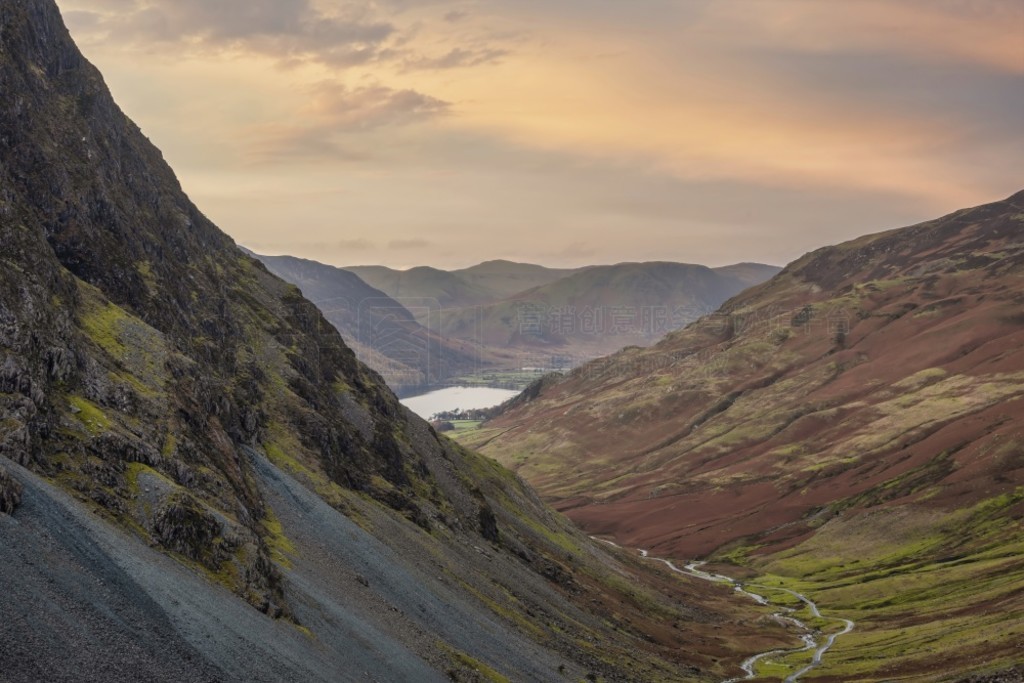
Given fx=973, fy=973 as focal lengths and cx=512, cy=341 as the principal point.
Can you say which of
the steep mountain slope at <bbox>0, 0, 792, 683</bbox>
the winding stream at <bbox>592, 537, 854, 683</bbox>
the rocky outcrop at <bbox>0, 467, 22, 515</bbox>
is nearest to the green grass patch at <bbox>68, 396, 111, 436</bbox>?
the steep mountain slope at <bbox>0, 0, 792, 683</bbox>

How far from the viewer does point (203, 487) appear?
74250 mm

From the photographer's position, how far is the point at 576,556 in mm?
164000

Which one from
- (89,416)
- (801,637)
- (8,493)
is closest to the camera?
(8,493)

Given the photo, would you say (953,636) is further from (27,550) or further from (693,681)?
(27,550)

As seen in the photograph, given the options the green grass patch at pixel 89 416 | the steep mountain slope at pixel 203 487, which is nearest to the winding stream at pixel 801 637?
the steep mountain slope at pixel 203 487

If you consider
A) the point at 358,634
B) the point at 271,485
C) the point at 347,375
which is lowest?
the point at 358,634

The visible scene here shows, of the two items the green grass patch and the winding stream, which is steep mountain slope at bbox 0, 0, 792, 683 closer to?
the green grass patch

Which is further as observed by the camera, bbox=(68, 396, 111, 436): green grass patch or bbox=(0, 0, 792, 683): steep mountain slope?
bbox=(68, 396, 111, 436): green grass patch

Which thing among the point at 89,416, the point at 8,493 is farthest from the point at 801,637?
the point at 8,493

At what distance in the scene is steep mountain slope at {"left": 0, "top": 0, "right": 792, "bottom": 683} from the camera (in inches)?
2084

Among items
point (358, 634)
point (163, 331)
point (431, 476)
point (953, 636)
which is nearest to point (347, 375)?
point (431, 476)

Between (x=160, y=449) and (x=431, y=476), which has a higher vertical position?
(x=160, y=449)

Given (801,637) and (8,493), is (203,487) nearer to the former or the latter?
(8,493)

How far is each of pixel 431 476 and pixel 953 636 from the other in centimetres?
7078
